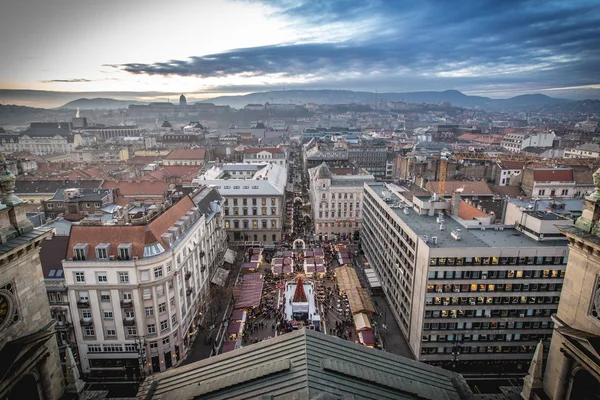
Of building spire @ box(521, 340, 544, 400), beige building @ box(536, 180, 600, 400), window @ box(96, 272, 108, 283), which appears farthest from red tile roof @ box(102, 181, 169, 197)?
beige building @ box(536, 180, 600, 400)

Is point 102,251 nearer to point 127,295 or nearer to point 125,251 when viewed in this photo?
point 125,251

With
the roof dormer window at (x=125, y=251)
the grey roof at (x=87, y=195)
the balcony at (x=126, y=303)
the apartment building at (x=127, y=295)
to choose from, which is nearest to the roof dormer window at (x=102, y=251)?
the apartment building at (x=127, y=295)

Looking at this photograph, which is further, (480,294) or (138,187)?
(138,187)

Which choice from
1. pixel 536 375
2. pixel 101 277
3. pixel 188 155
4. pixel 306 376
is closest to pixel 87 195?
pixel 101 277

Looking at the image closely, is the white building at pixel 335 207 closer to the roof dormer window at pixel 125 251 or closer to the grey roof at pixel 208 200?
the grey roof at pixel 208 200

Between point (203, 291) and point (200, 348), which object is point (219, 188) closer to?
point (203, 291)
